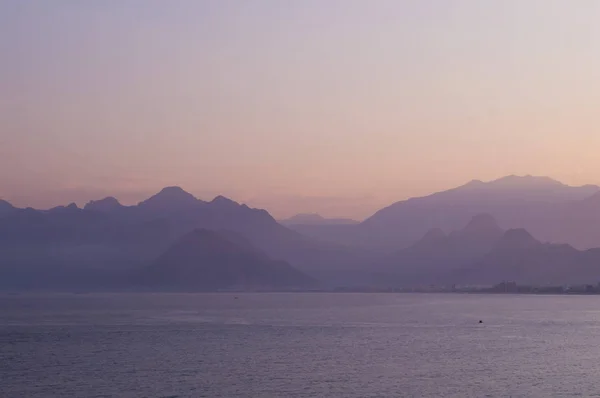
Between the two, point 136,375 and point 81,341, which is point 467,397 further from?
point 81,341

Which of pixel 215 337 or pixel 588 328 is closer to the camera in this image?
pixel 215 337

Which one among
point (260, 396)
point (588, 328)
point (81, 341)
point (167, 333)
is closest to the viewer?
point (260, 396)

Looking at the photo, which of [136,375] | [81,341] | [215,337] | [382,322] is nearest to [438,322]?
[382,322]

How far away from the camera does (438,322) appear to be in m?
154

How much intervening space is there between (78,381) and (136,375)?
5583 millimetres

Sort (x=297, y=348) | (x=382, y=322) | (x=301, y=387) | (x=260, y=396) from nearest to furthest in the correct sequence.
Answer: (x=260, y=396) < (x=301, y=387) < (x=297, y=348) < (x=382, y=322)

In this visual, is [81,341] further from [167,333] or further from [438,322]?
[438,322]

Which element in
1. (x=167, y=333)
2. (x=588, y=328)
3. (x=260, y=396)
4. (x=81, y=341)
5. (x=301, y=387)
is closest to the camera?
(x=260, y=396)

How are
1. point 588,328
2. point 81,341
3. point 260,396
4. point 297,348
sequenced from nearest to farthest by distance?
point 260,396 < point 297,348 < point 81,341 < point 588,328

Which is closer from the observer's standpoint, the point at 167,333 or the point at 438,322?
the point at 167,333

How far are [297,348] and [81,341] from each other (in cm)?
3014

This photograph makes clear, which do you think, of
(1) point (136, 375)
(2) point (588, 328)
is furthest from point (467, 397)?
(2) point (588, 328)

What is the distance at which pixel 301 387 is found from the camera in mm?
66562

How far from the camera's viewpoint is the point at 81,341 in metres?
109
